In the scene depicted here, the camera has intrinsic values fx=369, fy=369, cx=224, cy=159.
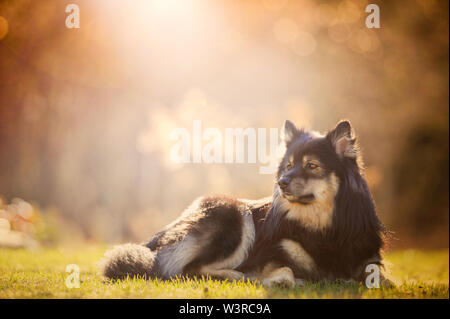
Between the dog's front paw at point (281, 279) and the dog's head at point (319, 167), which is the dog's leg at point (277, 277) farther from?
the dog's head at point (319, 167)

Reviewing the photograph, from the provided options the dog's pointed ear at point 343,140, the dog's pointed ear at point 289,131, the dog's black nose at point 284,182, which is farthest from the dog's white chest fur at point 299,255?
the dog's pointed ear at point 289,131

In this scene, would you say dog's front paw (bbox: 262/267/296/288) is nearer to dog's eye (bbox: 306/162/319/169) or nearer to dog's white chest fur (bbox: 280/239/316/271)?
dog's white chest fur (bbox: 280/239/316/271)

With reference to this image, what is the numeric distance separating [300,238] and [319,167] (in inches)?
30.5

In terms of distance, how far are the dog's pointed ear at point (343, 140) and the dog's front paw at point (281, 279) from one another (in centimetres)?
131

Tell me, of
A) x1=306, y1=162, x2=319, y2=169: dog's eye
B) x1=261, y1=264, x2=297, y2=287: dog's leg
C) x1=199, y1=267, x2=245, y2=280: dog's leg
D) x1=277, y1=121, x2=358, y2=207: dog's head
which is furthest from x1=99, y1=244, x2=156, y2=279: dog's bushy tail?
x1=306, y1=162, x2=319, y2=169: dog's eye

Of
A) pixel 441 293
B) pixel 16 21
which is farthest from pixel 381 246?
pixel 16 21

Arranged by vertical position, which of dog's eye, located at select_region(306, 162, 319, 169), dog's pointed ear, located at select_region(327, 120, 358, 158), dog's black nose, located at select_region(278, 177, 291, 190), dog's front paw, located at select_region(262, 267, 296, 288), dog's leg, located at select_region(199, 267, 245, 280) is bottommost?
dog's leg, located at select_region(199, 267, 245, 280)

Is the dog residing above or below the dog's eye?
below

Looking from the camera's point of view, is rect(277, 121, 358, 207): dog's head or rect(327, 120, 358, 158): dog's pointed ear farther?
rect(327, 120, 358, 158): dog's pointed ear

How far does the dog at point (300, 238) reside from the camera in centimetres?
374

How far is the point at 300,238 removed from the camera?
3871 millimetres

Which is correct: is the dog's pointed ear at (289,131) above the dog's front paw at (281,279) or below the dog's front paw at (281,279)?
above

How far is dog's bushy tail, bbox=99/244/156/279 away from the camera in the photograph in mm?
3906

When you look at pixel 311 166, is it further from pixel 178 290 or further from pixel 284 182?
pixel 178 290
